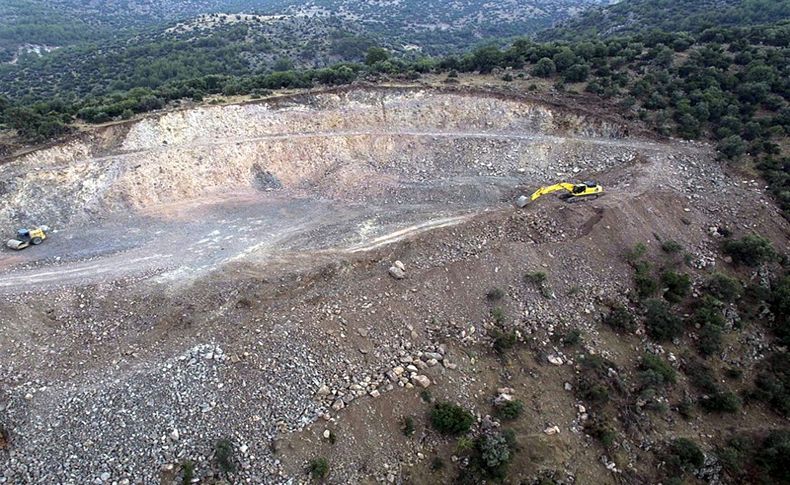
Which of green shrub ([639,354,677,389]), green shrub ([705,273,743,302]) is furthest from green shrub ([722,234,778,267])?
green shrub ([639,354,677,389])

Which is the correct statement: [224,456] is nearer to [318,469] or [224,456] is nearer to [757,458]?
[318,469]

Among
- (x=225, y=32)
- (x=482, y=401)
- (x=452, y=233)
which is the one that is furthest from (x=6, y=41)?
(x=482, y=401)

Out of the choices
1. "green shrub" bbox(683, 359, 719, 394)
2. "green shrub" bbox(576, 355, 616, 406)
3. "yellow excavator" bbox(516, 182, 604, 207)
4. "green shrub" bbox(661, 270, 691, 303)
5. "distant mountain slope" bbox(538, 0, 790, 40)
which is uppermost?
"distant mountain slope" bbox(538, 0, 790, 40)

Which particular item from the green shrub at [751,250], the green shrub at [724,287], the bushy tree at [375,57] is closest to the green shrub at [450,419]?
the green shrub at [724,287]

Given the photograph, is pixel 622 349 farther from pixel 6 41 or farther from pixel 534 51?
pixel 6 41

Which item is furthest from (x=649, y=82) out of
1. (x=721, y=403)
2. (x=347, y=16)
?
(x=347, y=16)

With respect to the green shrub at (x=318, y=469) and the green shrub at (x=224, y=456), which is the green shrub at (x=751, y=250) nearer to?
the green shrub at (x=318, y=469)

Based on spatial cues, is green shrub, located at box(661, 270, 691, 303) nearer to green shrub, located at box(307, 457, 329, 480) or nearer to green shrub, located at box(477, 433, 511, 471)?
green shrub, located at box(477, 433, 511, 471)
